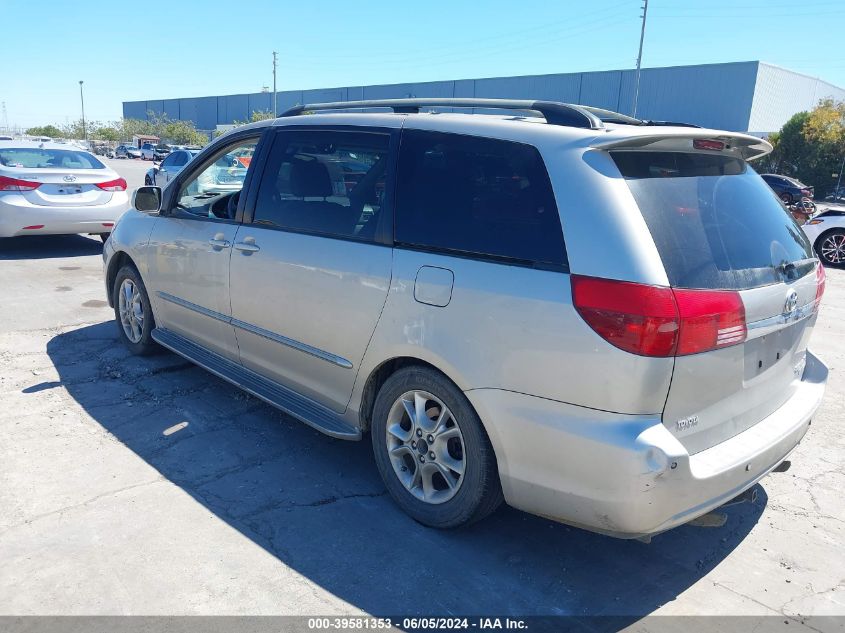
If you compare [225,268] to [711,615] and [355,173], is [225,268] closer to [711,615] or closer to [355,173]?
[355,173]

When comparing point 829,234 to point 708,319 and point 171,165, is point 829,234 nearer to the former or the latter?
point 708,319

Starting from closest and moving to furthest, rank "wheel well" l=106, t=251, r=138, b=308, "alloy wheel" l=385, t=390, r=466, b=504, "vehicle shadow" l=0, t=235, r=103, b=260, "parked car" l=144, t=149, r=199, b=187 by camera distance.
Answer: "alloy wheel" l=385, t=390, r=466, b=504, "wheel well" l=106, t=251, r=138, b=308, "vehicle shadow" l=0, t=235, r=103, b=260, "parked car" l=144, t=149, r=199, b=187

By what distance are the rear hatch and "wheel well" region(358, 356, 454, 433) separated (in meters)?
1.30

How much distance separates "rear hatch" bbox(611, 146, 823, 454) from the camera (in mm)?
2613

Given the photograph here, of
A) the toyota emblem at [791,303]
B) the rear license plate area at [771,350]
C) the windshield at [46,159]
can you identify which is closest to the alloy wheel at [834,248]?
the rear license plate area at [771,350]

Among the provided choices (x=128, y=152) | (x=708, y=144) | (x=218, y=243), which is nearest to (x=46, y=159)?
(x=218, y=243)

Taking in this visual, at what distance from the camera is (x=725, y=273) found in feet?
8.83

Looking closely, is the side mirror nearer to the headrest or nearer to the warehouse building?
the headrest

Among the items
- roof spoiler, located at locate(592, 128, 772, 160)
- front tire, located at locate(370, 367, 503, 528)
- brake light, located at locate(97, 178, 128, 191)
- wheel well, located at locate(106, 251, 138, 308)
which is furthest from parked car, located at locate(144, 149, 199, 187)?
roof spoiler, located at locate(592, 128, 772, 160)

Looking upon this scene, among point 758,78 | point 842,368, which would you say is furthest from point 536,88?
point 842,368

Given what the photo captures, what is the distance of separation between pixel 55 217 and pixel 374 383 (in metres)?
8.02

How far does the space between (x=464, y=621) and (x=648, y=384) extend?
1190 millimetres

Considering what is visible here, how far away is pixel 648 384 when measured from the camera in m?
2.48

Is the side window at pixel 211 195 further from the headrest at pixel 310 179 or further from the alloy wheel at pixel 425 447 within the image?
the alloy wheel at pixel 425 447
